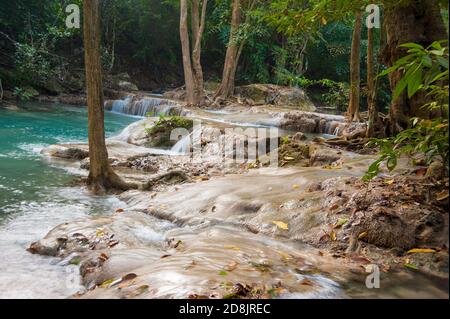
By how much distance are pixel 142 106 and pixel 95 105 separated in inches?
526

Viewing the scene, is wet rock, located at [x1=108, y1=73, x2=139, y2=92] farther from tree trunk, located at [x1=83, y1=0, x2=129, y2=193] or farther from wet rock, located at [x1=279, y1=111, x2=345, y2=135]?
tree trunk, located at [x1=83, y1=0, x2=129, y2=193]

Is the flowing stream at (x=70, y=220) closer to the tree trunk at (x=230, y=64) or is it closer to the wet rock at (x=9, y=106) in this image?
the wet rock at (x=9, y=106)

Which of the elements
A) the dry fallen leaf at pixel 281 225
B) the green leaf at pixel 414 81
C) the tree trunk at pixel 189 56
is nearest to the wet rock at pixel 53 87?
the tree trunk at pixel 189 56

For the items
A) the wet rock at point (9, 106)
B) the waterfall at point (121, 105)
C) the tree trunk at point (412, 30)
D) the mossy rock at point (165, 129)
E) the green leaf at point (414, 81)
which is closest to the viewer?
the green leaf at point (414, 81)

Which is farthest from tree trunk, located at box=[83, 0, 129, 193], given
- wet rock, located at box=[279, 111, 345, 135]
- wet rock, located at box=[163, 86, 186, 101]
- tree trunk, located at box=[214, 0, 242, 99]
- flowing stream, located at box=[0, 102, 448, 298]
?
wet rock, located at box=[163, 86, 186, 101]

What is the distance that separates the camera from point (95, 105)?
6938mm

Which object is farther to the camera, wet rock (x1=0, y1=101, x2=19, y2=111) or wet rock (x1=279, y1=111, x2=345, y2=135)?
wet rock (x1=0, y1=101, x2=19, y2=111)

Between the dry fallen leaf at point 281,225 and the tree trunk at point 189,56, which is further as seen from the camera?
the tree trunk at point 189,56

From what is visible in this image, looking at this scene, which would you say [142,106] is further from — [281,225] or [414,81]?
[414,81]

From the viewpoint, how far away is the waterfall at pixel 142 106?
60.9ft

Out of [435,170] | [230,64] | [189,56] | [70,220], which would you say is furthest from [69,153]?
[230,64]

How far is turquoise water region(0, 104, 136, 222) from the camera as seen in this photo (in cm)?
714

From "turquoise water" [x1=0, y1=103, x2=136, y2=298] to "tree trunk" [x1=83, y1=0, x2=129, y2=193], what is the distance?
0.36 meters

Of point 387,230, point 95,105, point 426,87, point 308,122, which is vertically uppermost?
point 426,87
